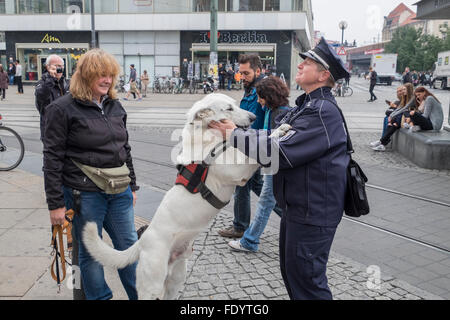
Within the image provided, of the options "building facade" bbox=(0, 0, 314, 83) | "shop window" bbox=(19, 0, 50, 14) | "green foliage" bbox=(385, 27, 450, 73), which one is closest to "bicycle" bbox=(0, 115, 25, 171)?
"building facade" bbox=(0, 0, 314, 83)

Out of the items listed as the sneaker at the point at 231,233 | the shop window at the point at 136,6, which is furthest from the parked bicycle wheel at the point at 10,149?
the shop window at the point at 136,6

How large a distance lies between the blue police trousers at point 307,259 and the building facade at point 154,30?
32.4 metres

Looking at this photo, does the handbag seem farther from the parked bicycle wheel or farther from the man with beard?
the parked bicycle wheel

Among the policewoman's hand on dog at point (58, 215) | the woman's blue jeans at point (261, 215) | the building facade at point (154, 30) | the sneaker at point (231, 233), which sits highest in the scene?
the building facade at point (154, 30)

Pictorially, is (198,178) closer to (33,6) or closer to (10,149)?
(10,149)

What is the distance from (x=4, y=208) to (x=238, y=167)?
4.69 metres

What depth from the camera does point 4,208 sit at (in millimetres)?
6000

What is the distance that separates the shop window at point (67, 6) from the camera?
36406 millimetres

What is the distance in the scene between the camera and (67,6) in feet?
120

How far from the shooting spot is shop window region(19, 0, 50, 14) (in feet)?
121

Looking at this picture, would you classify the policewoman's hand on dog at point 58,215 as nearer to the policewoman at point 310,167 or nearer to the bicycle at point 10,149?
the policewoman at point 310,167

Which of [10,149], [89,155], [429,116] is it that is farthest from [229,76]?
[89,155]

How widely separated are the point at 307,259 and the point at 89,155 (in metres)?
1.75
